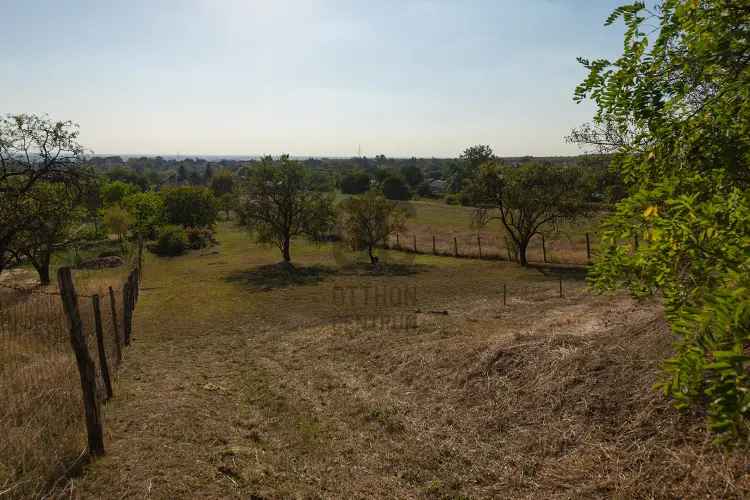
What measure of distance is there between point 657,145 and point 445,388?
20.0ft

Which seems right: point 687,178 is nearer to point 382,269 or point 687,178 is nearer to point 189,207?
point 382,269

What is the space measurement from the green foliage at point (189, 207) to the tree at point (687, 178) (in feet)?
188

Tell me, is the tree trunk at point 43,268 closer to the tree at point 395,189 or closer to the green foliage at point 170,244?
the green foliage at point 170,244

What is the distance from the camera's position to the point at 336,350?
1248cm

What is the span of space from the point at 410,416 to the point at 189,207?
55.1 metres

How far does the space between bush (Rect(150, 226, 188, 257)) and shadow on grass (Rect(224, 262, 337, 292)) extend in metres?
16.7

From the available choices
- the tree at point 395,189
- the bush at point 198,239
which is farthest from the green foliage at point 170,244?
the tree at point 395,189

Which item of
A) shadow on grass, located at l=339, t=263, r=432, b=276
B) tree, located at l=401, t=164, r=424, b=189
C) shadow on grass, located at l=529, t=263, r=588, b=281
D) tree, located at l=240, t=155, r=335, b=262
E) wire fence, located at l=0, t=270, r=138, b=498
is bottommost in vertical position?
shadow on grass, located at l=339, t=263, r=432, b=276

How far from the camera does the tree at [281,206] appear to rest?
31422 millimetres

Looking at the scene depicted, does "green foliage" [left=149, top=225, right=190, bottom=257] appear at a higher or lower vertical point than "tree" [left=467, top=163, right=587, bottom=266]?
lower

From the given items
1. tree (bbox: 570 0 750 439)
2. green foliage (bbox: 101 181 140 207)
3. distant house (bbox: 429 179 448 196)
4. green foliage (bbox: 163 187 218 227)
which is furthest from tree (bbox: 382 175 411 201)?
tree (bbox: 570 0 750 439)

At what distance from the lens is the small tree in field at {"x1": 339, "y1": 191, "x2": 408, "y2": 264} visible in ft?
101

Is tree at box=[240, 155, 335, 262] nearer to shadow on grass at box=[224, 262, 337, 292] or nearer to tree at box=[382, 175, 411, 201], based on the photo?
shadow on grass at box=[224, 262, 337, 292]

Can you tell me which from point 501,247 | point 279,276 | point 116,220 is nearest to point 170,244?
point 116,220
